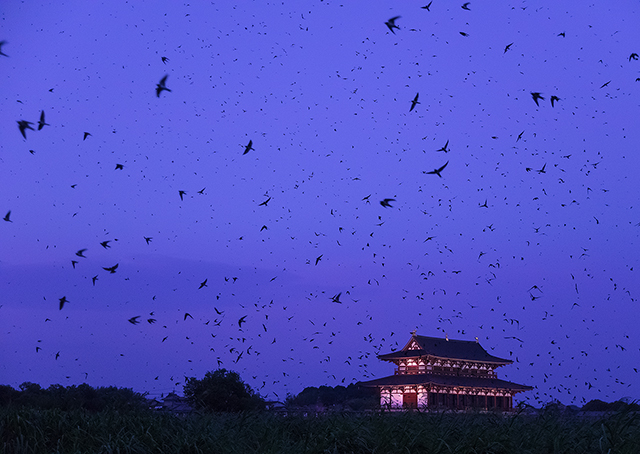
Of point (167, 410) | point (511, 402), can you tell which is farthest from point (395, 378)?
point (167, 410)

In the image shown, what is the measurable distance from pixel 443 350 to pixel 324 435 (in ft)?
177

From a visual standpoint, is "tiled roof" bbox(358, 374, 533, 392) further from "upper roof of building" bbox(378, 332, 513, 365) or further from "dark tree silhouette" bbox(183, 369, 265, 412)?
"dark tree silhouette" bbox(183, 369, 265, 412)

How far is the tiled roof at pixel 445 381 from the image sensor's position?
5766 centimetres

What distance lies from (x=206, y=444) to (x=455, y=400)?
5385 centimetres

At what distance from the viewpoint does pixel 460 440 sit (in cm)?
922

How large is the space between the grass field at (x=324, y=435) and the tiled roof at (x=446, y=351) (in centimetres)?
4894

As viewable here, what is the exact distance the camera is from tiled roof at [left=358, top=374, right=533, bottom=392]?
57656 millimetres

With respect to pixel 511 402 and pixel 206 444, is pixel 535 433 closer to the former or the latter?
pixel 206 444

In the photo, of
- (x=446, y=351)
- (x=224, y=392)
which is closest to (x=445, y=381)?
(x=446, y=351)

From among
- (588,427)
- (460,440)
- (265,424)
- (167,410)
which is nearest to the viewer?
(460,440)

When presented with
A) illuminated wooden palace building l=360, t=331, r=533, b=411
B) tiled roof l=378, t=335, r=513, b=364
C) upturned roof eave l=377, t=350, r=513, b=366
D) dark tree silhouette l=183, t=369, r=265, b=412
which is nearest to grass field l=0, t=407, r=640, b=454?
dark tree silhouette l=183, t=369, r=265, b=412

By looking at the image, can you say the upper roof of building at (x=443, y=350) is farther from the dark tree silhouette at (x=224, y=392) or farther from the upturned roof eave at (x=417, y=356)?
the dark tree silhouette at (x=224, y=392)

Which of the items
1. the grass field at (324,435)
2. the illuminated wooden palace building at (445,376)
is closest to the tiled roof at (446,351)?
the illuminated wooden palace building at (445,376)

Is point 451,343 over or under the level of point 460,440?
over
